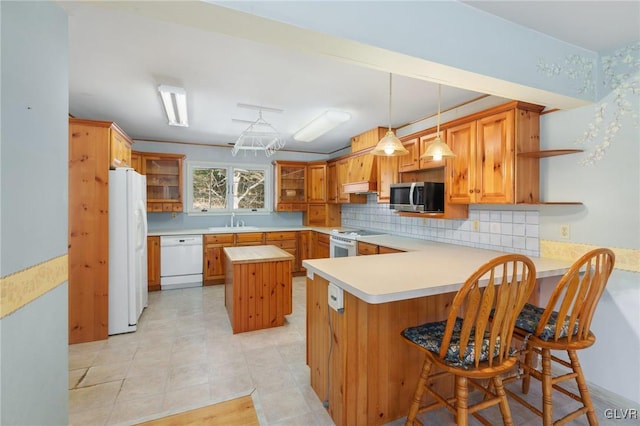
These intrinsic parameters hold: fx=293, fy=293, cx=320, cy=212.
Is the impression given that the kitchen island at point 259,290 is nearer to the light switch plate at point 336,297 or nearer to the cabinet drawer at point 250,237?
the light switch plate at point 336,297

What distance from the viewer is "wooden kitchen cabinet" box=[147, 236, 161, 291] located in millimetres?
4270

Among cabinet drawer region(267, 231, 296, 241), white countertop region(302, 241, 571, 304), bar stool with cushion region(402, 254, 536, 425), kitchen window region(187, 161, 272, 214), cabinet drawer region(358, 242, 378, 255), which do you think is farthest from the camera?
kitchen window region(187, 161, 272, 214)

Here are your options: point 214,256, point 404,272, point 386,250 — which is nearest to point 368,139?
point 386,250

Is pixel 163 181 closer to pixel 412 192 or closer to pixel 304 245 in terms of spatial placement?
pixel 304 245

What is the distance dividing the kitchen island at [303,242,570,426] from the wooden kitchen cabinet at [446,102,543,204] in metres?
0.62

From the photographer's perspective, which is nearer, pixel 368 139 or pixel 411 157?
pixel 411 157

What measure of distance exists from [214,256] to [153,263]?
2.77 ft

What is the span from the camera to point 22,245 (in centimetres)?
115

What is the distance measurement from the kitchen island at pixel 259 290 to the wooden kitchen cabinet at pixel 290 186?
7.79 feet

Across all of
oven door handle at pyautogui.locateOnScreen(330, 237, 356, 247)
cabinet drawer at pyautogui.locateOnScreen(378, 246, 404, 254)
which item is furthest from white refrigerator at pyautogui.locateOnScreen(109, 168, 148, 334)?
cabinet drawer at pyautogui.locateOnScreen(378, 246, 404, 254)

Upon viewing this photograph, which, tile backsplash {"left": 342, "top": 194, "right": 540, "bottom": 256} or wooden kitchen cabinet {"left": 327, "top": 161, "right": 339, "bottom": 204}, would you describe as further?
wooden kitchen cabinet {"left": 327, "top": 161, "right": 339, "bottom": 204}

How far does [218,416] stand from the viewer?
1802 millimetres

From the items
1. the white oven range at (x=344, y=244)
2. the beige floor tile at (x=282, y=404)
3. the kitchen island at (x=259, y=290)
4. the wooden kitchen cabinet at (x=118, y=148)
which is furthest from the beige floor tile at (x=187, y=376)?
the white oven range at (x=344, y=244)

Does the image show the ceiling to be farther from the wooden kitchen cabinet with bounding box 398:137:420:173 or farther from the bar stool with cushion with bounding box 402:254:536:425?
the bar stool with cushion with bounding box 402:254:536:425
